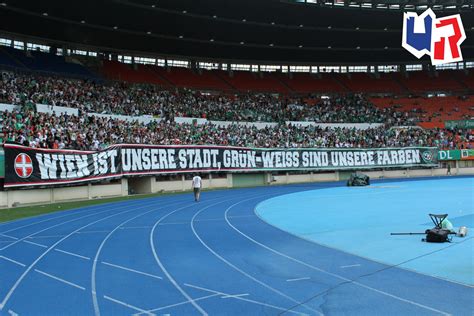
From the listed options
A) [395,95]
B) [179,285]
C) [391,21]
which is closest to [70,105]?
[179,285]

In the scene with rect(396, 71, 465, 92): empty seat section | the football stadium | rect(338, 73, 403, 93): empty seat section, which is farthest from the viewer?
rect(396, 71, 465, 92): empty seat section

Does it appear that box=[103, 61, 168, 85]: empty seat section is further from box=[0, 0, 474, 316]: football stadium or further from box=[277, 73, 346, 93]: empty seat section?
box=[277, 73, 346, 93]: empty seat section

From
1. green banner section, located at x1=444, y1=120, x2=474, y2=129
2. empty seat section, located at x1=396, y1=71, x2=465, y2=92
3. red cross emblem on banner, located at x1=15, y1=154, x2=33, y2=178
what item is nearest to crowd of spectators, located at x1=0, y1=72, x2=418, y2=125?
green banner section, located at x1=444, y1=120, x2=474, y2=129

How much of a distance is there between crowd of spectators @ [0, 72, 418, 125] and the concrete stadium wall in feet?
24.1

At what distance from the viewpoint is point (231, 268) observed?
9406 mm

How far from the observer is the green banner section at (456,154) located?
5159 centimetres

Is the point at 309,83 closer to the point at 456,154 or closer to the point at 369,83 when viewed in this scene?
the point at 369,83

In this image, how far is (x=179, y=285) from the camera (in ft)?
26.9

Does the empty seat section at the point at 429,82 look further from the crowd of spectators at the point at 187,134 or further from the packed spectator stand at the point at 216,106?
the crowd of spectators at the point at 187,134

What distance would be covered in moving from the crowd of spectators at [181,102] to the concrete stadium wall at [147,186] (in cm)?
→ 736

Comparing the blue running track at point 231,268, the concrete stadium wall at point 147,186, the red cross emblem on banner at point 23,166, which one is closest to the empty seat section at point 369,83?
the concrete stadium wall at point 147,186

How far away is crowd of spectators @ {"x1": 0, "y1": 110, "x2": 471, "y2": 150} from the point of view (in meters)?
26.5

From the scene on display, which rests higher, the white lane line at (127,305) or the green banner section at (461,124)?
the green banner section at (461,124)

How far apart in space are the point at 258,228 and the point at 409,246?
5072 millimetres
